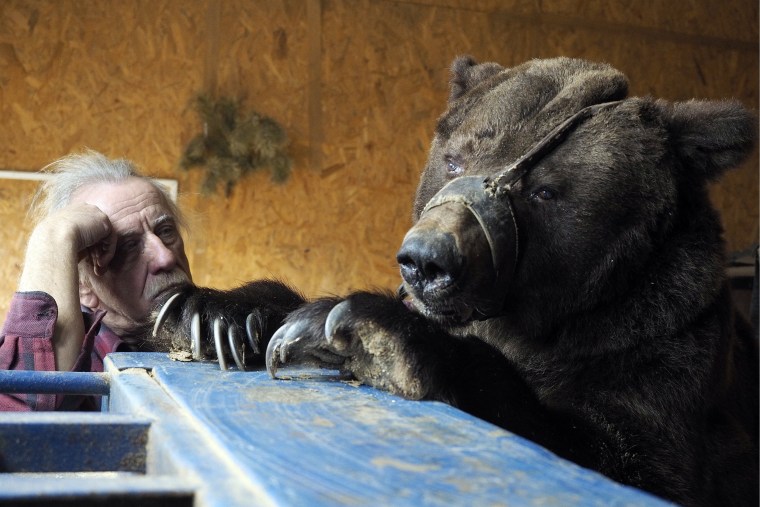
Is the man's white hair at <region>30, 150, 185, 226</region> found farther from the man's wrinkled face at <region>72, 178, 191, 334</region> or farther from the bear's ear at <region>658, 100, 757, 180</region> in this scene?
the bear's ear at <region>658, 100, 757, 180</region>

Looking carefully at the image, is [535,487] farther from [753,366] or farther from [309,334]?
[753,366]

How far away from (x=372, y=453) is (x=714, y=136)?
1.51 metres

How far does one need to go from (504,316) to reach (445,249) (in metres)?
0.48

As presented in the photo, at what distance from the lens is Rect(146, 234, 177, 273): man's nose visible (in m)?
2.70

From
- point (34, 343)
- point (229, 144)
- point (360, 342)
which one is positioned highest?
point (229, 144)

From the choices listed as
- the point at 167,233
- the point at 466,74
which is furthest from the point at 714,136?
the point at 167,233

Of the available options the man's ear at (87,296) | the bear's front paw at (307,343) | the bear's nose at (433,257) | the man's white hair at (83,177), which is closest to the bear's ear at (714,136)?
the bear's nose at (433,257)

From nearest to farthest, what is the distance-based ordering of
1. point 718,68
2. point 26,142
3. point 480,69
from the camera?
point 480,69 < point 26,142 < point 718,68

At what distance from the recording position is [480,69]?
2.60 metres

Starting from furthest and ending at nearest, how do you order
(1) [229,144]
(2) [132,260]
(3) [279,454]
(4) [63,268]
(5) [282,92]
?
(5) [282,92] → (1) [229,144] → (2) [132,260] → (4) [63,268] → (3) [279,454]

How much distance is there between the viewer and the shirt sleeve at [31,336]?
2.27 m

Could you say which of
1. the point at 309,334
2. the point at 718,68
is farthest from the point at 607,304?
the point at 718,68

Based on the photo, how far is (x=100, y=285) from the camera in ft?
9.02

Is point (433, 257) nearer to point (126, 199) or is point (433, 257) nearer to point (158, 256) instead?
point (158, 256)
